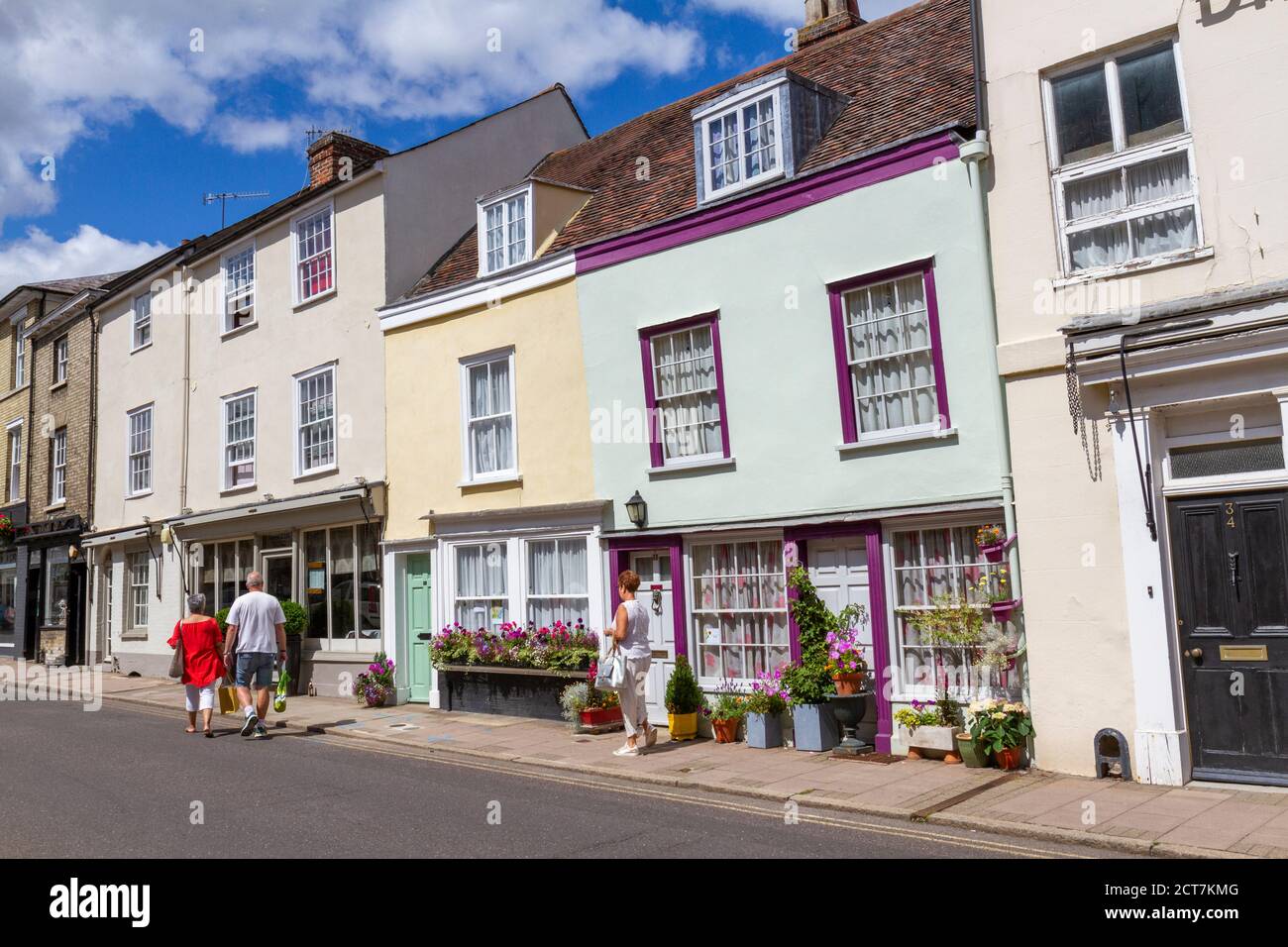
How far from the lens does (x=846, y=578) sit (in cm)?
1152

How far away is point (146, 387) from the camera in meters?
23.7

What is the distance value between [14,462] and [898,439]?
87.6 ft

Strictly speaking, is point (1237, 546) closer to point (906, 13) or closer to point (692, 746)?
point (692, 746)

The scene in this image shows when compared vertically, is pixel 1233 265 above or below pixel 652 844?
above

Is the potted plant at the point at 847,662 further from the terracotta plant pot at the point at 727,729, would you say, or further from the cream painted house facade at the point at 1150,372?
the cream painted house facade at the point at 1150,372

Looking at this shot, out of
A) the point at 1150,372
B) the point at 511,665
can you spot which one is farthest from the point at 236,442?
the point at 1150,372

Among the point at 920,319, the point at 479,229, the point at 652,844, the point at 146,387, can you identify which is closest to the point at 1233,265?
the point at 920,319

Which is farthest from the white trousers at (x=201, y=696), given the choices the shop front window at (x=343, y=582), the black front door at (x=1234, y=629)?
the black front door at (x=1234, y=629)

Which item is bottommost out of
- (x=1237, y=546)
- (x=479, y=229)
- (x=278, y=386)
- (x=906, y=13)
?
(x=1237, y=546)

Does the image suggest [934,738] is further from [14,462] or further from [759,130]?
[14,462]

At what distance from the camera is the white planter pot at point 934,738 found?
10.1 metres

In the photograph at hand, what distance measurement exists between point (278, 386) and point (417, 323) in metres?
4.61

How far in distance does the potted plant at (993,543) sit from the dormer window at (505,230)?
805 cm
